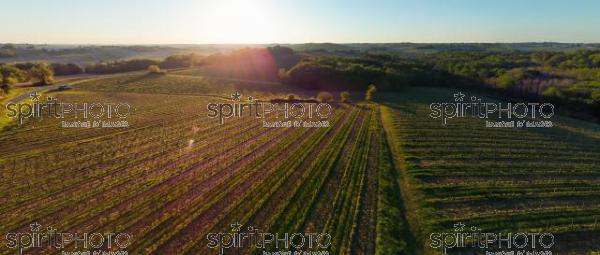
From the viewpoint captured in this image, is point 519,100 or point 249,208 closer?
point 249,208

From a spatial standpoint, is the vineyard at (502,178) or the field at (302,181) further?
the vineyard at (502,178)

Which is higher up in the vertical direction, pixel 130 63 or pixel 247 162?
pixel 130 63

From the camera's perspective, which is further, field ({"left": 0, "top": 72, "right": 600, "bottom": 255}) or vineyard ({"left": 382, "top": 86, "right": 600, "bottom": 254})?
vineyard ({"left": 382, "top": 86, "right": 600, "bottom": 254})

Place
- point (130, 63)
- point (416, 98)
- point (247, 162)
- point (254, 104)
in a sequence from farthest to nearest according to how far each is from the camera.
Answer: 1. point (130, 63)
2. point (416, 98)
3. point (254, 104)
4. point (247, 162)

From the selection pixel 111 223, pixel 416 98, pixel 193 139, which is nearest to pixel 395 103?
pixel 416 98

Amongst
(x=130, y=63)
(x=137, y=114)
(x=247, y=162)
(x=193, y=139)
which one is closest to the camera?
(x=247, y=162)

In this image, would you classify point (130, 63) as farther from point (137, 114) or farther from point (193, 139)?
point (193, 139)

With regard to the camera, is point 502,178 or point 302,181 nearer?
point 302,181

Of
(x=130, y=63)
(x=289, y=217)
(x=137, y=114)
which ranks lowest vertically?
(x=289, y=217)
